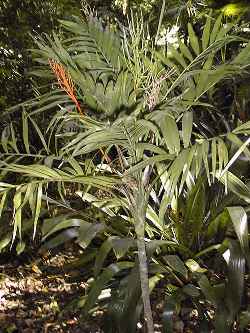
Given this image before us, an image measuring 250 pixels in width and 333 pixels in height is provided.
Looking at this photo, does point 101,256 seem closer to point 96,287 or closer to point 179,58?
point 96,287

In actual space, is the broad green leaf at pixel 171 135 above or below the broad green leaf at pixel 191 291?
above

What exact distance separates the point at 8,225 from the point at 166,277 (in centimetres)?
88

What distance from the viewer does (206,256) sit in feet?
6.89

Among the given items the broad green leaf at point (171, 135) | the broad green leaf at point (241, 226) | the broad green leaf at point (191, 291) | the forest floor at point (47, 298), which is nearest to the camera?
the broad green leaf at point (171, 135)

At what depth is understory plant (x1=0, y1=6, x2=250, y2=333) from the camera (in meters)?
1.22

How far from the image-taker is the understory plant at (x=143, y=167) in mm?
1221

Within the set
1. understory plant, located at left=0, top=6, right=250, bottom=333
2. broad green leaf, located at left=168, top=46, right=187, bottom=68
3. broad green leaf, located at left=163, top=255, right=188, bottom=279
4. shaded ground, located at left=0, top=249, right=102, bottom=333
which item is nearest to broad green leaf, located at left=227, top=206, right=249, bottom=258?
understory plant, located at left=0, top=6, right=250, bottom=333

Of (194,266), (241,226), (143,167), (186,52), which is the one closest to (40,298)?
(194,266)

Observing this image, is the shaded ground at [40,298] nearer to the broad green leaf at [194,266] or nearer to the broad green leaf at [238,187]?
the broad green leaf at [194,266]

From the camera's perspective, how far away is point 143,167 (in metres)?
1.18

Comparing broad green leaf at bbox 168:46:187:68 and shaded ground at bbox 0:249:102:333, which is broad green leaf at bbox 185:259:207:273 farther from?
broad green leaf at bbox 168:46:187:68

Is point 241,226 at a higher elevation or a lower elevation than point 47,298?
higher

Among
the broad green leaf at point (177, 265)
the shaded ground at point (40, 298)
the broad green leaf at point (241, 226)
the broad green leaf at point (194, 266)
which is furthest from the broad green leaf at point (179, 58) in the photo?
the shaded ground at point (40, 298)

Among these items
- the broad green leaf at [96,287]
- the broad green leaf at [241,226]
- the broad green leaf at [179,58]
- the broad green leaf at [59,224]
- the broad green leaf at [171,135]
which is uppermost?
the broad green leaf at [179,58]
